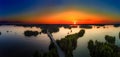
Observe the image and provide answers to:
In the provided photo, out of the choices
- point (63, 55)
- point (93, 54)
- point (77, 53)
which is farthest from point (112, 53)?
point (77, 53)

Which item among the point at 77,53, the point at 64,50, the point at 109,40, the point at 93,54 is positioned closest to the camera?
the point at 93,54

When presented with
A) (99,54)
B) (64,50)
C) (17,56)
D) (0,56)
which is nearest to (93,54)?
(99,54)

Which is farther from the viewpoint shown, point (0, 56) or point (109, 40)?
point (109, 40)

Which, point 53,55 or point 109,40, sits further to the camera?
point 109,40

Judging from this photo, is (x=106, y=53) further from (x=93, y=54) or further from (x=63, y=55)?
(x=63, y=55)

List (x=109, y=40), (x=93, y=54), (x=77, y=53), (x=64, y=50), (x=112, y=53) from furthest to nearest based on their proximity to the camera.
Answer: (x=109, y=40), (x=77, y=53), (x=64, y=50), (x=93, y=54), (x=112, y=53)

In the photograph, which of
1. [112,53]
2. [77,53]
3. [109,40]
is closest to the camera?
[112,53]

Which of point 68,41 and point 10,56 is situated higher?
point 68,41

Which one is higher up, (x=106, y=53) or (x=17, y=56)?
(x=106, y=53)

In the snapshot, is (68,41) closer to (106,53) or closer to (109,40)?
(106,53)
